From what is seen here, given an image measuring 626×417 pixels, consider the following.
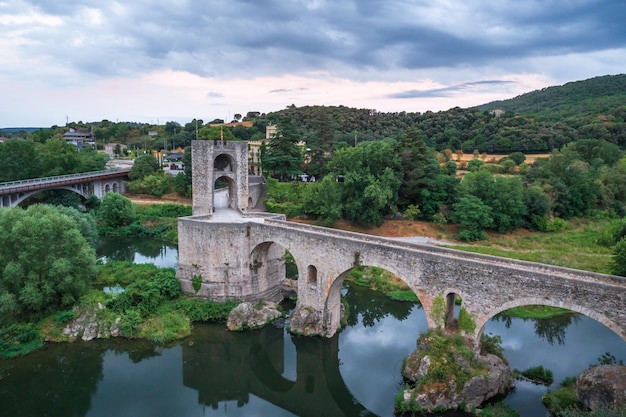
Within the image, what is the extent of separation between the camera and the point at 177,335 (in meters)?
20.4

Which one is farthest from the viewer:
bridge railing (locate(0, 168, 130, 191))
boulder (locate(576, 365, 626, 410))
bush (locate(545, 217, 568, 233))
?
bridge railing (locate(0, 168, 130, 191))

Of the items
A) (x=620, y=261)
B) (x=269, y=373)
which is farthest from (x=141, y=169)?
(x=620, y=261)

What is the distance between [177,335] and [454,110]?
7394 centimetres

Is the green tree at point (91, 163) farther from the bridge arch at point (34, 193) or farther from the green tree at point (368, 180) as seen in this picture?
the green tree at point (368, 180)

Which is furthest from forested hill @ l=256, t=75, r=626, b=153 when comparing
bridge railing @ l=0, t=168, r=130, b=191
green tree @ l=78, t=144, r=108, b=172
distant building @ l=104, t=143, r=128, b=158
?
distant building @ l=104, t=143, r=128, b=158

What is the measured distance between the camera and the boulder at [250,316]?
2111 cm

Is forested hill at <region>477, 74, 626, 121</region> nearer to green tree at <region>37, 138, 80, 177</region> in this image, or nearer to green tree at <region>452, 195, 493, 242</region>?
green tree at <region>452, 195, 493, 242</region>

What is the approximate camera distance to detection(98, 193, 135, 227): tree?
40.3m

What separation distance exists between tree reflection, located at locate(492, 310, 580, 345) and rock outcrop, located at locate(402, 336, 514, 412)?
22.2 ft

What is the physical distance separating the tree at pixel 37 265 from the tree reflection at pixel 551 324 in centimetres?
2124

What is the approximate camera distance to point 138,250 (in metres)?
36.0

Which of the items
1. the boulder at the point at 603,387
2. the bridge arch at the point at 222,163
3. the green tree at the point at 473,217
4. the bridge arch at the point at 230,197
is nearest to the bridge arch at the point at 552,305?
the boulder at the point at 603,387

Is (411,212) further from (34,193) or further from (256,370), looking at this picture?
(34,193)

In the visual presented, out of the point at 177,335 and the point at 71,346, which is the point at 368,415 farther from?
the point at 71,346
